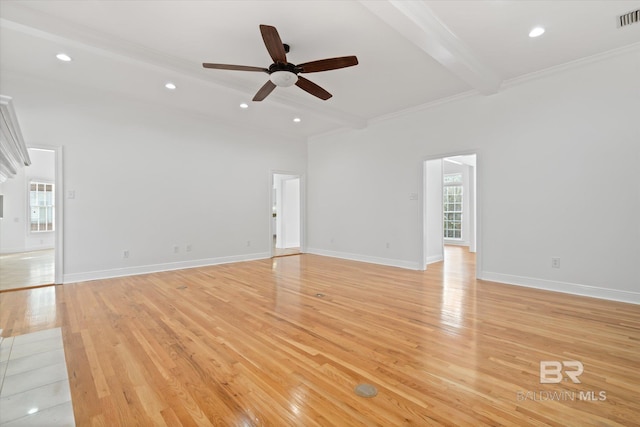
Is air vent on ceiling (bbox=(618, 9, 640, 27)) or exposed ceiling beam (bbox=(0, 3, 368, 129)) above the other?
air vent on ceiling (bbox=(618, 9, 640, 27))

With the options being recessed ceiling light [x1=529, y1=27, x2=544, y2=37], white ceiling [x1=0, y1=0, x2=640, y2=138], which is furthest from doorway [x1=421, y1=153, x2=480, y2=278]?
recessed ceiling light [x1=529, y1=27, x2=544, y2=37]

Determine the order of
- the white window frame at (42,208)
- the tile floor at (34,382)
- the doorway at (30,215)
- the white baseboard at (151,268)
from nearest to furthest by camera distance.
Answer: the tile floor at (34,382) < the white baseboard at (151,268) < the doorway at (30,215) < the white window frame at (42,208)

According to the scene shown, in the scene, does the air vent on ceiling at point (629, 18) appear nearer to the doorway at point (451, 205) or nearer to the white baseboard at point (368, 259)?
the doorway at point (451, 205)

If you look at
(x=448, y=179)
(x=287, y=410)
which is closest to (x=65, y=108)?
(x=287, y=410)

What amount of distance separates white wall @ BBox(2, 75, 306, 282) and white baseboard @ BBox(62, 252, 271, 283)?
2 cm

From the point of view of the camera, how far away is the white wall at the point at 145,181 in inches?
177

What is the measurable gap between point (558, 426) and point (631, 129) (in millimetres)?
3858

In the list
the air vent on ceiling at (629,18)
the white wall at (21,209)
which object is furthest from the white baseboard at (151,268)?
the air vent on ceiling at (629,18)

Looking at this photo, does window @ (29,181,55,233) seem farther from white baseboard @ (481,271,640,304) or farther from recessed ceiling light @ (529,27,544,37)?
recessed ceiling light @ (529,27,544,37)

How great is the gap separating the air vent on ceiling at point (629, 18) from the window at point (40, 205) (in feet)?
40.5

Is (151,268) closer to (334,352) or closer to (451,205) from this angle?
(334,352)

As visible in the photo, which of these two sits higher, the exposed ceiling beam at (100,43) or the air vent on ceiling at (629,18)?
the air vent on ceiling at (629,18)

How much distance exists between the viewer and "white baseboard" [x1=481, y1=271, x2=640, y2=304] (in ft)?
11.5

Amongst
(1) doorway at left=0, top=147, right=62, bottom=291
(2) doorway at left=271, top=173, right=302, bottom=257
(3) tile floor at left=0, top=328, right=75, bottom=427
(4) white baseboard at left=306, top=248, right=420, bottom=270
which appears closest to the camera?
(3) tile floor at left=0, top=328, right=75, bottom=427
